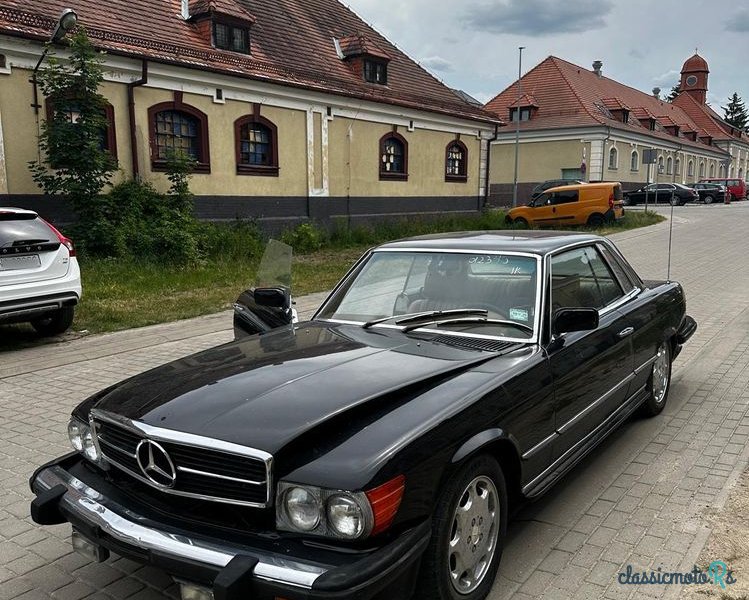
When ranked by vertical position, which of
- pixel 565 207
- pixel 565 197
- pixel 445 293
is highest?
pixel 565 197

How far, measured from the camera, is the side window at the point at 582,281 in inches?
160

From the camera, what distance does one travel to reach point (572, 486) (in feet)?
13.7

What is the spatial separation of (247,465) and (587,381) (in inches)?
88.1

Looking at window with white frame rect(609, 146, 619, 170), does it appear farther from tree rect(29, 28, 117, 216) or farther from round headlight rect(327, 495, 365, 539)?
round headlight rect(327, 495, 365, 539)

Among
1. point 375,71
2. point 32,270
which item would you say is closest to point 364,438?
point 32,270

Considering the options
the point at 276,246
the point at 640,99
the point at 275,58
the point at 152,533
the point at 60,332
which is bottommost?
the point at 60,332

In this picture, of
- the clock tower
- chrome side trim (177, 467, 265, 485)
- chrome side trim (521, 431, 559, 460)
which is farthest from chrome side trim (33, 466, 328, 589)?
the clock tower

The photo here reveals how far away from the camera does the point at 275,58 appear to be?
20281 millimetres

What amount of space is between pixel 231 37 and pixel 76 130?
288 inches

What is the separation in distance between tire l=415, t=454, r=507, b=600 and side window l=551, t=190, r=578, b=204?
83.3 ft

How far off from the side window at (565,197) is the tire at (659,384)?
2224 centimetres

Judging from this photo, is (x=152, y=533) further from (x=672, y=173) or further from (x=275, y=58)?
(x=672, y=173)

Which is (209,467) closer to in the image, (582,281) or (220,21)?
(582,281)

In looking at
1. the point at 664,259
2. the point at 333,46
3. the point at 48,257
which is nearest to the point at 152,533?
the point at 48,257
